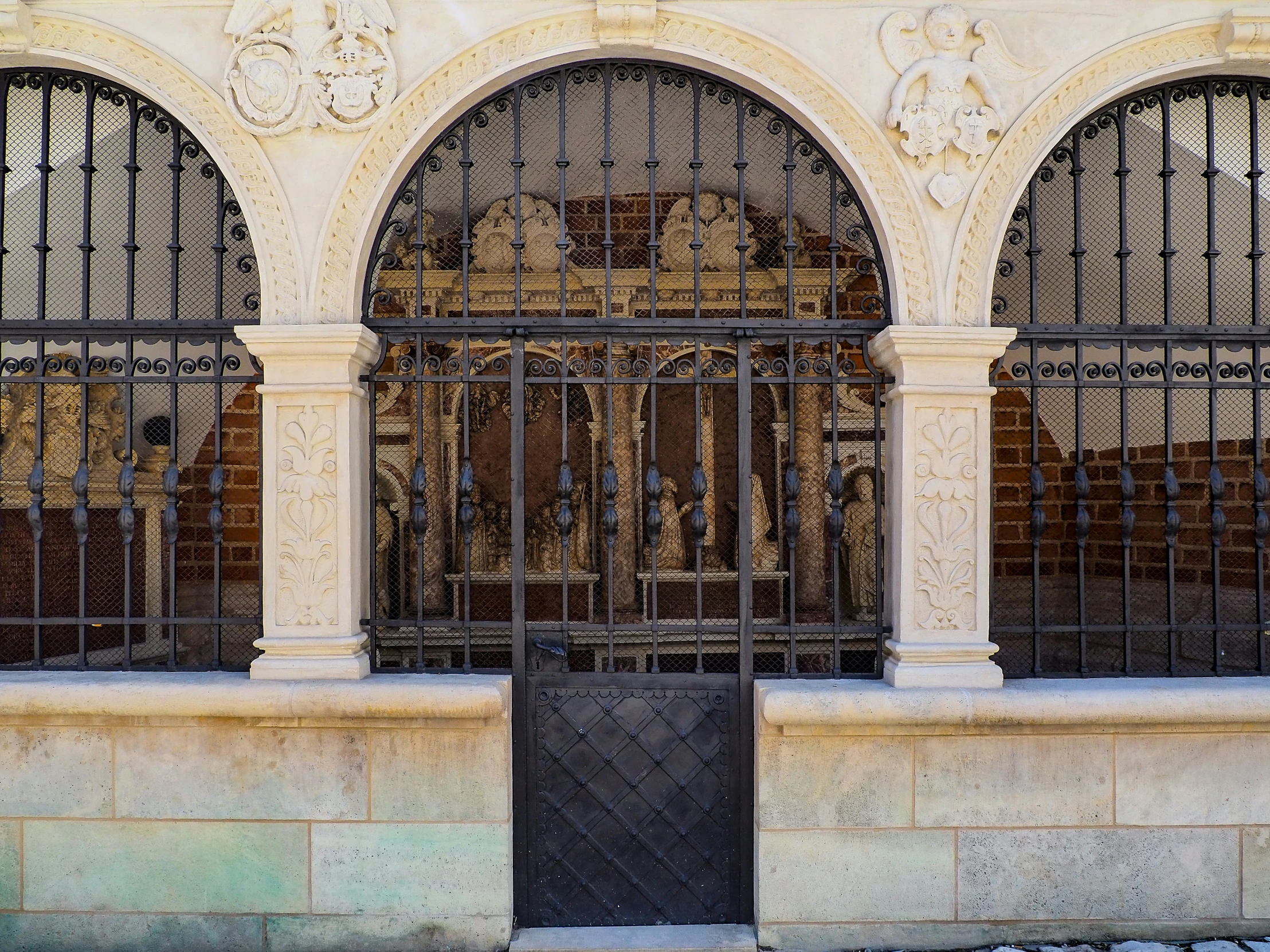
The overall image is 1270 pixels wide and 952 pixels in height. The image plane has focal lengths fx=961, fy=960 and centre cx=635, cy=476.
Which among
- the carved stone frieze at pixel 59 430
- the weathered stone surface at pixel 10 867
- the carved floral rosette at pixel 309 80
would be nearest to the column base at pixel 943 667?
the carved floral rosette at pixel 309 80

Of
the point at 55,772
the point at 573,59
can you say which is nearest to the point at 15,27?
the point at 573,59

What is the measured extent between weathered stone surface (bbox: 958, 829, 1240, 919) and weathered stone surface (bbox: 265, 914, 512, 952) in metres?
1.67

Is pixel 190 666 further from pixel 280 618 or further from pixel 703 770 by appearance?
pixel 703 770

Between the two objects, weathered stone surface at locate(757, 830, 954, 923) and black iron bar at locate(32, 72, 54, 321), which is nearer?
weathered stone surface at locate(757, 830, 954, 923)

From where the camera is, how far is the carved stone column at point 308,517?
3336mm

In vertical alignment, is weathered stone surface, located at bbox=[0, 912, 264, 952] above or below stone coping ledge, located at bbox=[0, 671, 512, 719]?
below

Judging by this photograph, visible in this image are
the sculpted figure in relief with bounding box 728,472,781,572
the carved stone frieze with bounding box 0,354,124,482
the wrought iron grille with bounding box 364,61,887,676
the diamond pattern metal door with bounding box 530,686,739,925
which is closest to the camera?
the diamond pattern metal door with bounding box 530,686,739,925

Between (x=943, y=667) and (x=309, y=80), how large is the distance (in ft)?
9.87

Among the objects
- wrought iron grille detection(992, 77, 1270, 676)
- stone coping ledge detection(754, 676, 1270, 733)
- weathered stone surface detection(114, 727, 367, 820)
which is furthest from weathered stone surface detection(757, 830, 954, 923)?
weathered stone surface detection(114, 727, 367, 820)

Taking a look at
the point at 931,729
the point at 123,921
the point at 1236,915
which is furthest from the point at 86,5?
the point at 1236,915

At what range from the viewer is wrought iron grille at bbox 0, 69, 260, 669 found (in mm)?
3486

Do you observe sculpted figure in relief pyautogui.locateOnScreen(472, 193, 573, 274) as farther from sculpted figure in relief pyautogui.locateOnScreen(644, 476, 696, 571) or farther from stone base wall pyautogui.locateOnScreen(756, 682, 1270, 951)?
stone base wall pyautogui.locateOnScreen(756, 682, 1270, 951)

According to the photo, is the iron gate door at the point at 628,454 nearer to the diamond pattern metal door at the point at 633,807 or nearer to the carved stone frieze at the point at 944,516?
the diamond pattern metal door at the point at 633,807

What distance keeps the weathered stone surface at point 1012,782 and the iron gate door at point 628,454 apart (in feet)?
1.37
